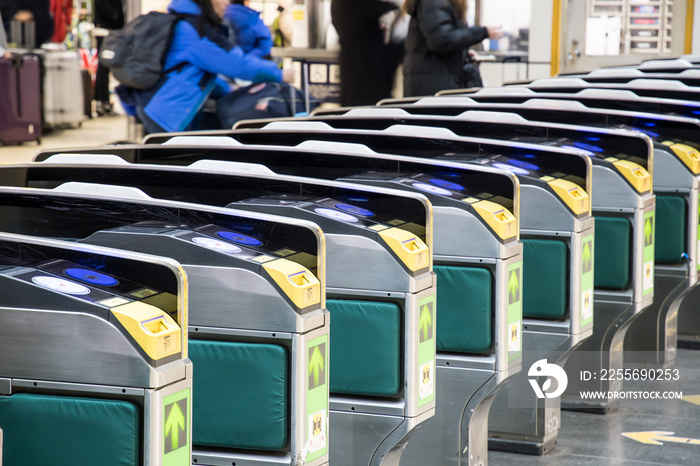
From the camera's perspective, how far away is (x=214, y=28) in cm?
487

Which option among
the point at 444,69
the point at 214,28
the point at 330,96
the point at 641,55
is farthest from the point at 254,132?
the point at 641,55

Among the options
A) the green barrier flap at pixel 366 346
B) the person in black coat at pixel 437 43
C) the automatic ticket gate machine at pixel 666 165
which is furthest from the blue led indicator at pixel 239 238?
the person in black coat at pixel 437 43

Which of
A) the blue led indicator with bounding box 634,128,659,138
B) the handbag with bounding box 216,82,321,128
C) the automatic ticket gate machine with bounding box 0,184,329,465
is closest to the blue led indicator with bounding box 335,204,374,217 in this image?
the automatic ticket gate machine with bounding box 0,184,329,465

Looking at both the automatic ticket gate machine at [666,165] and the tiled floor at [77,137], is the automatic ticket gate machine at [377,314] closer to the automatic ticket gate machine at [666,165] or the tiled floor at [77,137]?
the automatic ticket gate machine at [666,165]

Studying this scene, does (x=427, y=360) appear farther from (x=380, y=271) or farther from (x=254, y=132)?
(x=254, y=132)

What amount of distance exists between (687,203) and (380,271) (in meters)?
1.99

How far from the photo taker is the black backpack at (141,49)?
4.76 meters

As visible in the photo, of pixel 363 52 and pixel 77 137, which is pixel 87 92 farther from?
pixel 363 52

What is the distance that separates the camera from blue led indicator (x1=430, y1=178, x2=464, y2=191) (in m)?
3.01

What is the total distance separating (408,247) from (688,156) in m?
1.93

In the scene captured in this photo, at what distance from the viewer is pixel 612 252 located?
12.1 feet

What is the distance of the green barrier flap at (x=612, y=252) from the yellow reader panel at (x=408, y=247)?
132 cm

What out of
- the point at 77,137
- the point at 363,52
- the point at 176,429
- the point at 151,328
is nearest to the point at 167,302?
the point at 151,328

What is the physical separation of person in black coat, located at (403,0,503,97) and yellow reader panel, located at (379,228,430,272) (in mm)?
3329
